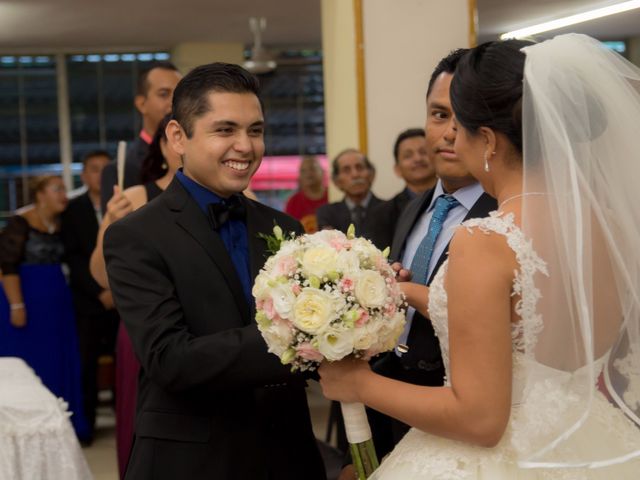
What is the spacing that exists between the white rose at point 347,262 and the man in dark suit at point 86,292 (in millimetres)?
5399

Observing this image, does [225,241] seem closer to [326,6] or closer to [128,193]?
[128,193]

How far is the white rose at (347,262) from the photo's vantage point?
1.99m

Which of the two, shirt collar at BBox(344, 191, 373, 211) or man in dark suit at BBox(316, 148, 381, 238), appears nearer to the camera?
man in dark suit at BBox(316, 148, 381, 238)

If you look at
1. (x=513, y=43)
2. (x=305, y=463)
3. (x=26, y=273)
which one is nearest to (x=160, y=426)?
(x=305, y=463)

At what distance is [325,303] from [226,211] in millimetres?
569

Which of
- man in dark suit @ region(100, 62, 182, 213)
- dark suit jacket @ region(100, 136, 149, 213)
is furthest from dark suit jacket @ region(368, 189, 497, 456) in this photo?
man in dark suit @ region(100, 62, 182, 213)

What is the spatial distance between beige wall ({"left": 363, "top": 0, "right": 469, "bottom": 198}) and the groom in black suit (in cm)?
288

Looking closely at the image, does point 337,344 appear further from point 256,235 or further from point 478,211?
point 478,211

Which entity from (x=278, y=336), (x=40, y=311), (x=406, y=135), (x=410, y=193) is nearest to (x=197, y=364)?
(x=278, y=336)

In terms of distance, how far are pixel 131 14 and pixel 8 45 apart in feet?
7.90

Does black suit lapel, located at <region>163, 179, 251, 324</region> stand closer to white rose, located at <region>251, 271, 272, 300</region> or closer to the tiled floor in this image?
white rose, located at <region>251, 271, 272, 300</region>

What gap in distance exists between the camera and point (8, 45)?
12.6 meters

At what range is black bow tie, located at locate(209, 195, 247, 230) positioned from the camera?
2.40 metres

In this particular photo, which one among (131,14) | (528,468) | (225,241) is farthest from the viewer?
(131,14)
